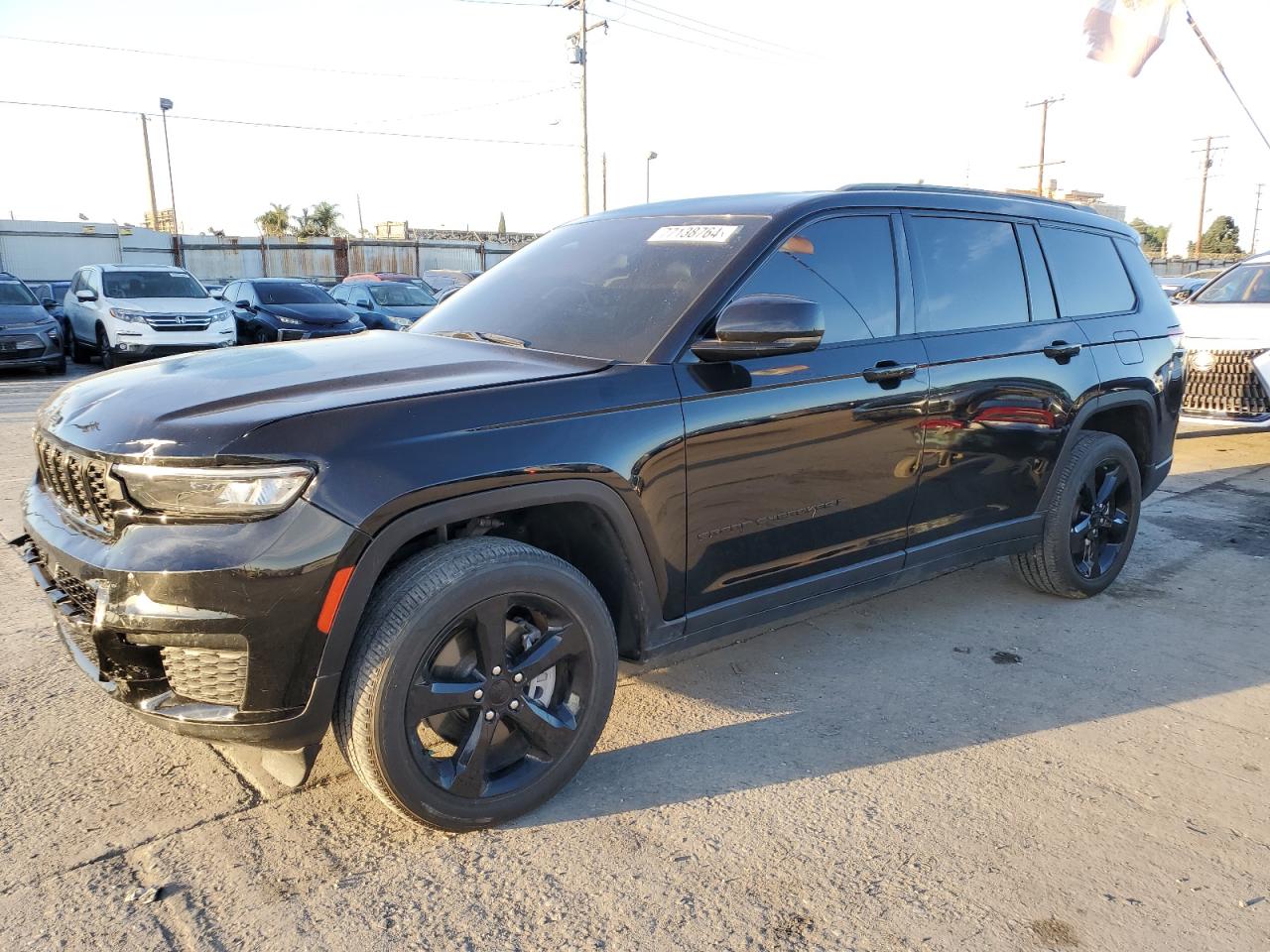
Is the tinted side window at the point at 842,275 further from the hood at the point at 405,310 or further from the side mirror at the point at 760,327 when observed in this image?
the hood at the point at 405,310

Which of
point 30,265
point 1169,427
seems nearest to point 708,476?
point 1169,427

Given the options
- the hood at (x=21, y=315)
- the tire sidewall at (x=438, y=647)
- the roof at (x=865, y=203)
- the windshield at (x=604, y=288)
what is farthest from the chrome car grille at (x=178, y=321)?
the tire sidewall at (x=438, y=647)

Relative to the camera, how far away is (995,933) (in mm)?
2275

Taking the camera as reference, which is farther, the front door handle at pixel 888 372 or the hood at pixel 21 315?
the hood at pixel 21 315

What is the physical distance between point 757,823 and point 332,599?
1.37 meters

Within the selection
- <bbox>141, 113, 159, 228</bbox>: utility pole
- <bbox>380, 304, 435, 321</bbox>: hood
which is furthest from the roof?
<bbox>141, 113, 159, 228</bbox>: utility pole

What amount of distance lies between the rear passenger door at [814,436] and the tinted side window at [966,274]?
0.12m

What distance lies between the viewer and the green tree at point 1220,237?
69875 mm

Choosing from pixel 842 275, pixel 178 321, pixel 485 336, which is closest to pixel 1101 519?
pixel 842 275

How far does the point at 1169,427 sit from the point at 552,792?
3.94 metres

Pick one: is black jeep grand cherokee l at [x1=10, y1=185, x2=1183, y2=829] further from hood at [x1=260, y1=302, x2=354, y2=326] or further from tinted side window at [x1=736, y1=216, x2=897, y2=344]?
hood at [x1=260, y1=302, x2=354, y2=326]

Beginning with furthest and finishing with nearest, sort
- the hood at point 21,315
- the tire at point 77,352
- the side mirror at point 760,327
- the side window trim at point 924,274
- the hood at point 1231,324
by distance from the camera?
the tire at point 77,352 → the hood at point 21,315 → the hood at point 1231,324 → the side window trim at point 924,274 → the side mirror at point 760,327

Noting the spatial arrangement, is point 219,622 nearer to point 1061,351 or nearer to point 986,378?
point 986,378

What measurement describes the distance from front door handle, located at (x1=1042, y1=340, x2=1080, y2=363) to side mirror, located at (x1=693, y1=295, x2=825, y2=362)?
1.70 meters
